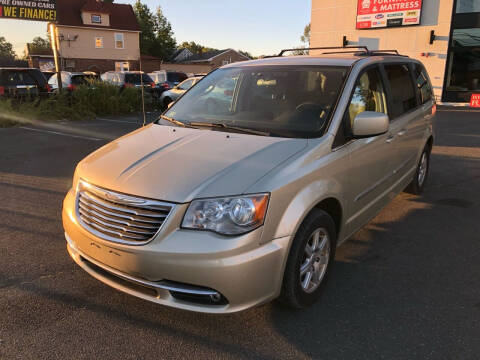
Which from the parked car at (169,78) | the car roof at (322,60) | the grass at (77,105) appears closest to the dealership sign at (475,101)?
the parked car at (169,78)

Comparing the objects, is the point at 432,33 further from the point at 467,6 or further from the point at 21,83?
the point at 21,83

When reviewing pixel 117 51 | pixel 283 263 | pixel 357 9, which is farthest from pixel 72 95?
pixel 117 51

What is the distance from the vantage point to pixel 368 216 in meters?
3.85

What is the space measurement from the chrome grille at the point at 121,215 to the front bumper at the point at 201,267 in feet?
0.20

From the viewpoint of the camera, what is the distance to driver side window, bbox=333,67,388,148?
3226mm

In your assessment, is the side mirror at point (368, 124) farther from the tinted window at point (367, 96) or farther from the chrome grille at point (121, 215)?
the chrome grille at point (121, 215)

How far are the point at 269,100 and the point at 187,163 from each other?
1276mm

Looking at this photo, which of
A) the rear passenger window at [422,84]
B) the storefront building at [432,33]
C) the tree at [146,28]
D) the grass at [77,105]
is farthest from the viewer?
the tree at [146,28]

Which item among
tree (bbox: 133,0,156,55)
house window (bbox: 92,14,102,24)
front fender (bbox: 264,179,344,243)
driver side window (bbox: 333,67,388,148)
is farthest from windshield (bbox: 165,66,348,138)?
tree (bbox: 133,0,156,55)

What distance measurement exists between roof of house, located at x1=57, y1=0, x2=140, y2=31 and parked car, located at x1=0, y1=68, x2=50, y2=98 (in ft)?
93.3

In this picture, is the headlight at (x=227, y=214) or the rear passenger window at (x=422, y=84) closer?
the headlight at (x=227, y=214)

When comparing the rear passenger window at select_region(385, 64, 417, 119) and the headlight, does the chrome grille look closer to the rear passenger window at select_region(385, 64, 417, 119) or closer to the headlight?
the headlight

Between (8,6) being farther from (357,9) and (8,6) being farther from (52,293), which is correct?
(357,9)

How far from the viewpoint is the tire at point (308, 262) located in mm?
2666
